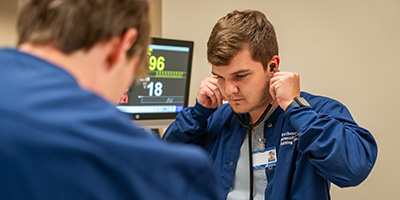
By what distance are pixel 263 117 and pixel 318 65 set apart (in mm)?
1132

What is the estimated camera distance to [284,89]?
56.6 inches

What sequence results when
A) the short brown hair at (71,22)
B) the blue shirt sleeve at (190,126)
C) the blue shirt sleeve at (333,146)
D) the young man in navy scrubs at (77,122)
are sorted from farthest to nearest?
the blue shirt sleeve at (190,126) < the blue shirt sleeve at (333,146) < the short brown hair at (71,22) < the young man in navy scrubs at (77,122)

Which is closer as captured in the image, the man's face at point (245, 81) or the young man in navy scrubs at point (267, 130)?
the young man in navy scrubs at point (267, 130)

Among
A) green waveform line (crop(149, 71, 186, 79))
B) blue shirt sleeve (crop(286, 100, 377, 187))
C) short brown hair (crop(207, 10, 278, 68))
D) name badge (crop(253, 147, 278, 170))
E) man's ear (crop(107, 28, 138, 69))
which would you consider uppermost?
short brown hair (crop(207, 10, 278, 68))

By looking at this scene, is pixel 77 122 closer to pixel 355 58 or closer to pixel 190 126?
pixel 190 126

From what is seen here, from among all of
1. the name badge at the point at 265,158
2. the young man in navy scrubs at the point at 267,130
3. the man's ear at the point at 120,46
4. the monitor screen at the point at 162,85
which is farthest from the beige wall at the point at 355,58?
the man's ear at the point at 120,46

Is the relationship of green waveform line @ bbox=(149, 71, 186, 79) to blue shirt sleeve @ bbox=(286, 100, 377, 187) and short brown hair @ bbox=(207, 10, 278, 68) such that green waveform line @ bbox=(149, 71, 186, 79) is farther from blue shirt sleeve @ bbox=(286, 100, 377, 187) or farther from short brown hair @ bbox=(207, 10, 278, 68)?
blue shirt sleeve @ bbox=(286, 100, 377, 187)

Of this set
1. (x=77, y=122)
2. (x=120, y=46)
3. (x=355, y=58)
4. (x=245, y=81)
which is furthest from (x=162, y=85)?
(x=77, y=122)

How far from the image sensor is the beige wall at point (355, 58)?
2430 mm

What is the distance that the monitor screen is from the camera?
2.22 metres

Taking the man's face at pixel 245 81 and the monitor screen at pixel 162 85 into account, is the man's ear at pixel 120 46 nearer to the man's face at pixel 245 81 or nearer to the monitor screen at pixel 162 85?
the man's face at pixel 245 81

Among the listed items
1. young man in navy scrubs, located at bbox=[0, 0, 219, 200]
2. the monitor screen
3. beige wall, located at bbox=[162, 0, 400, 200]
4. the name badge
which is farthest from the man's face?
beige wall, located at bbox=[162, 0, 400, 200]

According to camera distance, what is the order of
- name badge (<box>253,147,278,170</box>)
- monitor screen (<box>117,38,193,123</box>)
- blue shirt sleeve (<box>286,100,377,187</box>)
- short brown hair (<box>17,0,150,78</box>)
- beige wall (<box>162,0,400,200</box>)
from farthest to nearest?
beige wall (<box>162,0,400,200</box>)
monitor screen (<box>117,38,193,123</box>)
name badge (<box>253,147,278,170</box>)
blue shirt sleeve (<box>286,100,377,187</box>)
short brown hair (<box>17,0,150,78</box>)

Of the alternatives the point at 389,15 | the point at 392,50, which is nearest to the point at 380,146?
the point at 392,50
